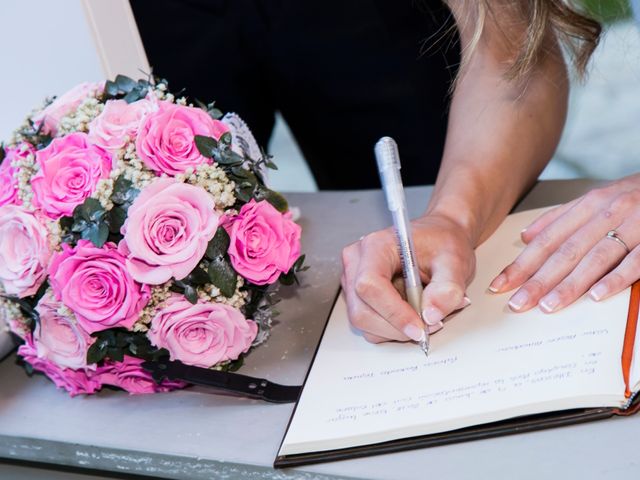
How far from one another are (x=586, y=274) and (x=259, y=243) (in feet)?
1.18

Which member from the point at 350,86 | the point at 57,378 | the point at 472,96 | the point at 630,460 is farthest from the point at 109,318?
the point at 350,86

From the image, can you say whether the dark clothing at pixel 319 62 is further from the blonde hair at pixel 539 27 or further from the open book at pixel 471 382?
the open book at pixel 471 382

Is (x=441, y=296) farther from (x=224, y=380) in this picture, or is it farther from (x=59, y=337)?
(x=59, y=337)

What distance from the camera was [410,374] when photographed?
2.68 feet

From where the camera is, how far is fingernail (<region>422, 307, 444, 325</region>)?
849mm

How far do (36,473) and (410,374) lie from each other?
46 centimetres

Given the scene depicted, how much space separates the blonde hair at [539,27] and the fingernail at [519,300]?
31cm

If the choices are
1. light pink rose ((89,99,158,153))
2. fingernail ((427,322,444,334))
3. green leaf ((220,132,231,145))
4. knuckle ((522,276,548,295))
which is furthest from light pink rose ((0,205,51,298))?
knuckle ((522,276,548,295))

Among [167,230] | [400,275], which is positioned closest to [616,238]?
[400,275]

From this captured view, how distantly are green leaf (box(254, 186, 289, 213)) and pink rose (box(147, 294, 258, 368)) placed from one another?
0.13m

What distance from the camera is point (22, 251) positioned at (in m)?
0.89

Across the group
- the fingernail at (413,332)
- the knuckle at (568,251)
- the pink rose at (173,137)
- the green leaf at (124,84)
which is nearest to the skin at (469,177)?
the fingernail at (413,332)


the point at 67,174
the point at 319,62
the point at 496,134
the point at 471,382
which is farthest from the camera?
the point at 319,62

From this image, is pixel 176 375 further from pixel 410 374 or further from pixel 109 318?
pixel 410 374
